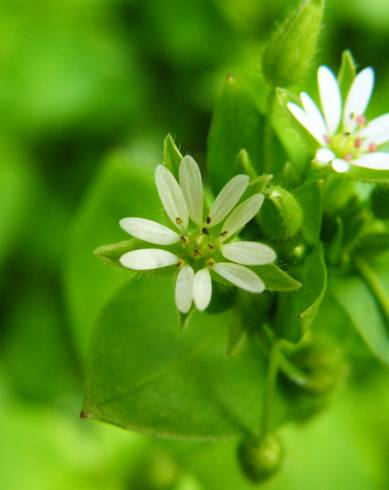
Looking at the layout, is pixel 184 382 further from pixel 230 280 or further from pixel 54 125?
pixel 54 125

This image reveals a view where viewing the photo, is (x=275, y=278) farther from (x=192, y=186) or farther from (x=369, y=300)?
(x=369, y=300)

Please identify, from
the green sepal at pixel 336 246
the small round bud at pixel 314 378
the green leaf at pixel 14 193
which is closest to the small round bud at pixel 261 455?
the small round bud at pixel 314 378

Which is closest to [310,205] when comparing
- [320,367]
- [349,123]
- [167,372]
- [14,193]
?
[349,123]

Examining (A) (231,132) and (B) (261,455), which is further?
(B) (261,455)

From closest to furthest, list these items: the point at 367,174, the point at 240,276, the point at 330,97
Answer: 1. the point at 240,276
2. the point at 367,174
3. the point at 330,97

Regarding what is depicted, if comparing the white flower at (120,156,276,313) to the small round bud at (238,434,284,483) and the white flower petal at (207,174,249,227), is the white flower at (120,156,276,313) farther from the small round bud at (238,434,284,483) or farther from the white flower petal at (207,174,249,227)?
the small round bud at (238,434,284,483)

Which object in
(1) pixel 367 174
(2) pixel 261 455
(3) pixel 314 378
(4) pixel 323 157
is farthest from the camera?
(3) pixel 314 378

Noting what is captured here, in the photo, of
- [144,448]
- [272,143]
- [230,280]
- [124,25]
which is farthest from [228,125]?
[124,25]
